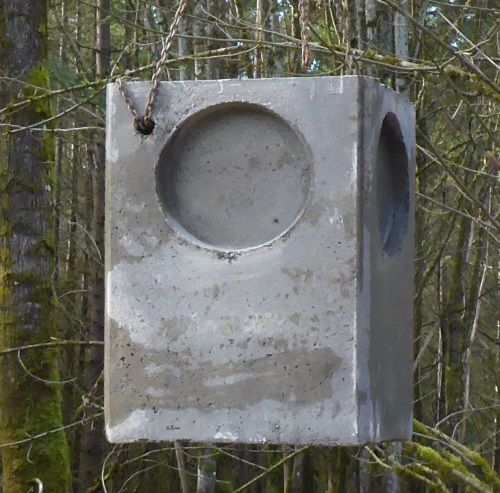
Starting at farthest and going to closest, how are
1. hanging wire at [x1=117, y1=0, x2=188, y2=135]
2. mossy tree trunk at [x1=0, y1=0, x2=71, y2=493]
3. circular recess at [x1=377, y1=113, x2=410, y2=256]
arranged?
mossy tree trunk at [x1=0, y1=0, x2=71, y2=493] → circular recess at [x1=377, y1=113, x2=410, y2=256] → hanging wire at [x1=117, y1=0, x2=188, y2=135]

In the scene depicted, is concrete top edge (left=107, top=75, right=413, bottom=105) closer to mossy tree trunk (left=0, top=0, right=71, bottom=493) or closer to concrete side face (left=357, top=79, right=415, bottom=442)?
concrete side face (left=357, top=79, right=415, bottom=442)

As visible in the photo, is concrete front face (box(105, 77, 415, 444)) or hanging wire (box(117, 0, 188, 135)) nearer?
concrete front face (box(105, 77, 415, 444))

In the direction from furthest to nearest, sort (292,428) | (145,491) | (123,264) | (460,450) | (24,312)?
(145,491) → (24,312) → (460,450) → (123,264) → (292,428)

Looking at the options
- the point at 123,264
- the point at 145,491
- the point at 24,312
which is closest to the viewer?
the point at 123,264

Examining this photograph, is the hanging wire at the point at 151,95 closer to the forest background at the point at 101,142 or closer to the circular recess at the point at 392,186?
the circular recess at the point at 392,186

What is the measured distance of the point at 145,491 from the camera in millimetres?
13430

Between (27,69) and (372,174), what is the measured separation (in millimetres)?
5402

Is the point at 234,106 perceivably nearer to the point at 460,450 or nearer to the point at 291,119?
the point at 291,119

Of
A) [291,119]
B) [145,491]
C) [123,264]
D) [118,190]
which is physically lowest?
[145,491]

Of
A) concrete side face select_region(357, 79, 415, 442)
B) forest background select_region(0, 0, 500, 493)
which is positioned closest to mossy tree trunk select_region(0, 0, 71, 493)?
forest background select_region(0, 0, 500, 493)

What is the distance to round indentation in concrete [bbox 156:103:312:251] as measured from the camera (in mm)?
2625

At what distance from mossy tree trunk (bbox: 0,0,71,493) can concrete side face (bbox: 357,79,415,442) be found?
4.80 meters

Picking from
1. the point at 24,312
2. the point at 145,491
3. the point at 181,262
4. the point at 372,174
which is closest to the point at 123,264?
the point at 181,262

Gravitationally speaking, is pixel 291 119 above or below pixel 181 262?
above
